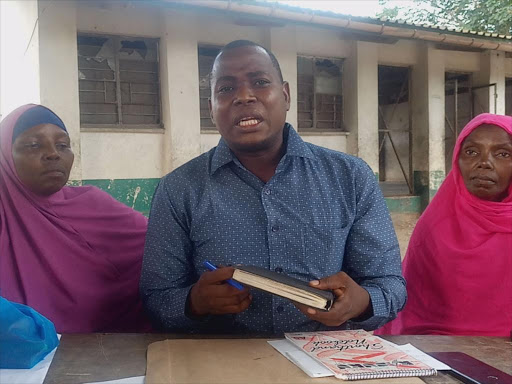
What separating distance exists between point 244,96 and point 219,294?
67 centimetres

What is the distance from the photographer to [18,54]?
295 inches

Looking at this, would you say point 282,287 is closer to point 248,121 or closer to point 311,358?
point 311,358

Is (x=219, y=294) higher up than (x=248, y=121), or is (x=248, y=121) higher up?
(x=248, y=121)

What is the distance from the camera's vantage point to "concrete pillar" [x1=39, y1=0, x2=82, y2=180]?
234 inches

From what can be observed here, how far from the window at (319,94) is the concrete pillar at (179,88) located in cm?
201

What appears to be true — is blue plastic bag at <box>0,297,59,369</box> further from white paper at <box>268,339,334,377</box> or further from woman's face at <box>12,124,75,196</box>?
woman's face at <box>12,124,75,196</box>

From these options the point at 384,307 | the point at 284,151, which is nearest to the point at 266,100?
the point at 284,151

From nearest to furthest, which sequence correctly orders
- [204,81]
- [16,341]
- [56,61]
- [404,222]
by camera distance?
[16,341] < [56,61] < [204,81] < [404,222]

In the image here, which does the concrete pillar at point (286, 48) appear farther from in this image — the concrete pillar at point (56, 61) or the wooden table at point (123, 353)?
the wooden table at point (123, 353)

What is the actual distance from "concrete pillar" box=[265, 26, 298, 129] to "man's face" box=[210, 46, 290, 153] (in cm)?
591

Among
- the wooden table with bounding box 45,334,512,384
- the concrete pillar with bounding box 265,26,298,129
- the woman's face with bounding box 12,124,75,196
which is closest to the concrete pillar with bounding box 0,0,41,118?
the concrete pillar with bounding box 265,26,298,129

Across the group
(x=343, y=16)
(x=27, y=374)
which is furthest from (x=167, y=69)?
(x=27, y=374)

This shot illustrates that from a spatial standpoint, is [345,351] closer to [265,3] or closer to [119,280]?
[119,280]

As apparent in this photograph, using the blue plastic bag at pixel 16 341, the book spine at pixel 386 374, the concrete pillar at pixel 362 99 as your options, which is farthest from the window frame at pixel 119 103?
the book spine at pixel 386 374
